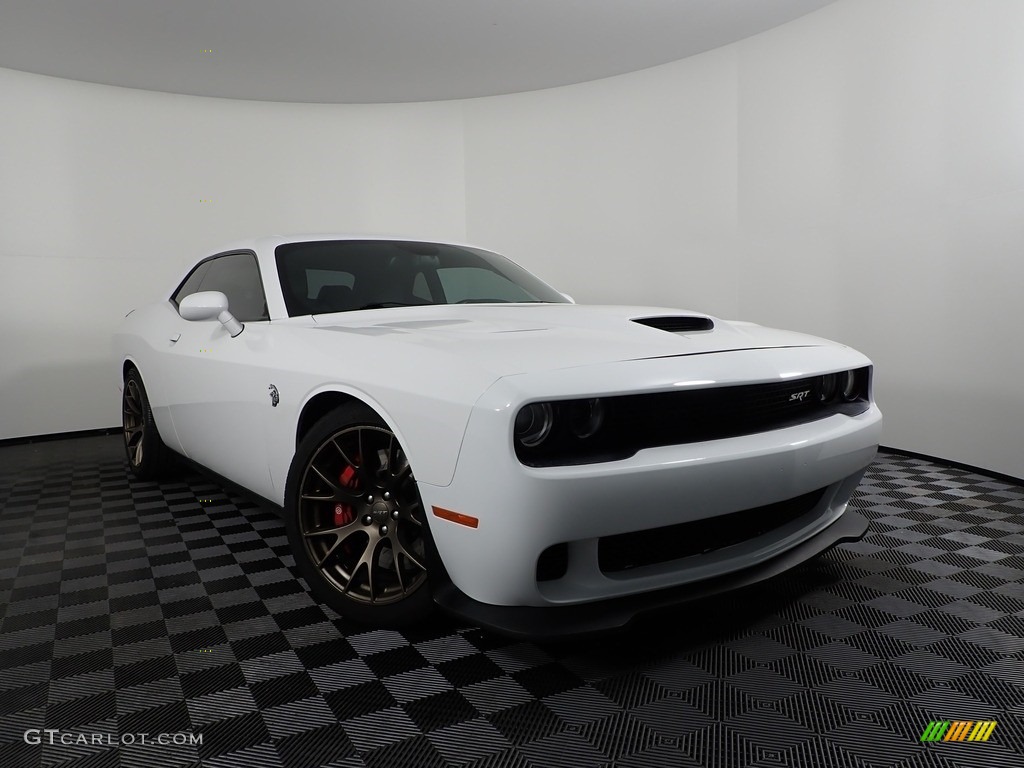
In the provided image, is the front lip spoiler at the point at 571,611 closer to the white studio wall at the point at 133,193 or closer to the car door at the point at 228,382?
the car door at the point at 228,382

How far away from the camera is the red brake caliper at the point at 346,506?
2180mm

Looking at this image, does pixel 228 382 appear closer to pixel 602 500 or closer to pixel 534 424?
pixel 534 424

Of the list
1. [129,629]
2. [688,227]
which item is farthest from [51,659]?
[688,227]

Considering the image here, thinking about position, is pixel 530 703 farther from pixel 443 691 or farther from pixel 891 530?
pixel 891 530

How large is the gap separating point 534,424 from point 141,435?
3312 millimetres

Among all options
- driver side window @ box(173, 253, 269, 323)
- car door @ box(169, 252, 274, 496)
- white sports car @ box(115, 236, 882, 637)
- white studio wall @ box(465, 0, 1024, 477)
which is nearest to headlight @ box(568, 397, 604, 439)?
white sports car @ box(115, 236, 882, 637)

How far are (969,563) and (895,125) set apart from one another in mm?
3089

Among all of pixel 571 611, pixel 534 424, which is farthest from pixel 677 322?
pixel 571 611

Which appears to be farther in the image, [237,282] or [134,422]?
[134,422]

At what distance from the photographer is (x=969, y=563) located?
269 centimetres

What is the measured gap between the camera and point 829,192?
5.09 m

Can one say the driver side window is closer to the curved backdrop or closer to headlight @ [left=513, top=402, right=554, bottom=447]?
headlight @ [left=513, top=402, right=554, bottom=447]

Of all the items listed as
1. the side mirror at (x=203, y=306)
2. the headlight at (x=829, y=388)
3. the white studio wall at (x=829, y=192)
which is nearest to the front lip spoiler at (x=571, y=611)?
the headlight at (x=829, y=388)

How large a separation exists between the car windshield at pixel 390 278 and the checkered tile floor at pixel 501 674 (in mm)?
1059
